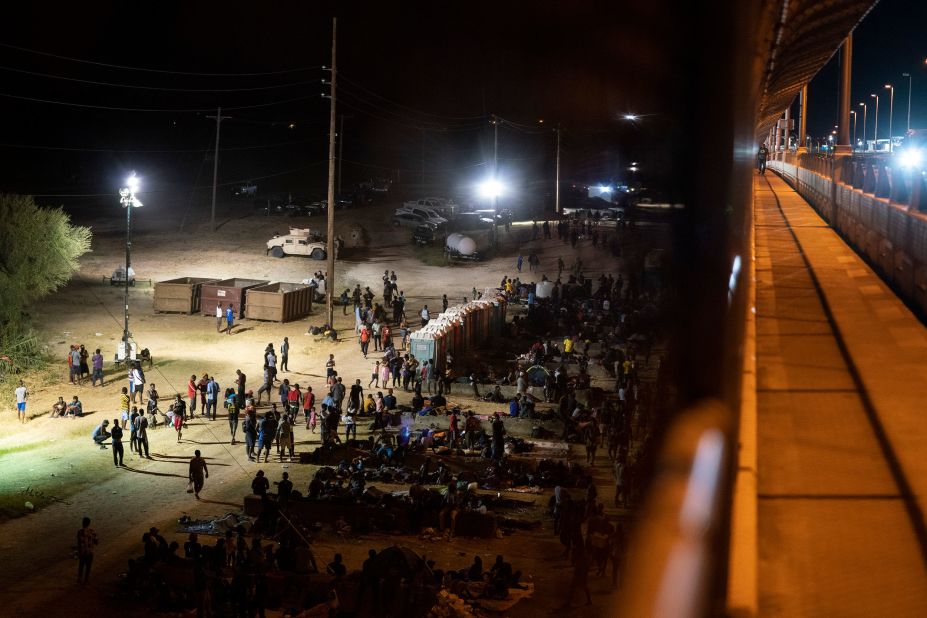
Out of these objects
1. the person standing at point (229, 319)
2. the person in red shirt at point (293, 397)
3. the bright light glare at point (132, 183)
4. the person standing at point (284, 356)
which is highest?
the bright light glare at point (132, 183)

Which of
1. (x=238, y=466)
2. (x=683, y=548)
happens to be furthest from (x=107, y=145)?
(x=683, y=548)

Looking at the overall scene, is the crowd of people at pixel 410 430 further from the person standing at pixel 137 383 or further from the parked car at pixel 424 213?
the parked car at pixel 424 213

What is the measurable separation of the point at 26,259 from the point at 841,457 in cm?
3109

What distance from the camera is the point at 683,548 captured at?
292 inches

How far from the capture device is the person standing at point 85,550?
14.0m

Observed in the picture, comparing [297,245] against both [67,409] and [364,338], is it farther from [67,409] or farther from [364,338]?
[67,409]

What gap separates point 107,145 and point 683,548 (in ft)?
320

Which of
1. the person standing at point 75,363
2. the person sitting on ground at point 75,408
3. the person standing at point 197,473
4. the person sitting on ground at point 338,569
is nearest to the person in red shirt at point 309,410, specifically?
the person standing at point 197,473

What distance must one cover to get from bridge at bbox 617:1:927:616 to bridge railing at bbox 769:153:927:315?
0.05 m

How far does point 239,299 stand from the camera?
117ft

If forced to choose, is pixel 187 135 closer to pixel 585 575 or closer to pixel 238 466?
pixel 238 466

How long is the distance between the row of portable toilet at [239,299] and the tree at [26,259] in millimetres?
4394

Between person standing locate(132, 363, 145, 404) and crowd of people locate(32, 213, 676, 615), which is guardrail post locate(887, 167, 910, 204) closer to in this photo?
crowd of people locate(32, 213, 676, 615)

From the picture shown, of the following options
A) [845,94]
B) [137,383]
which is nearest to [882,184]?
[137,383]
